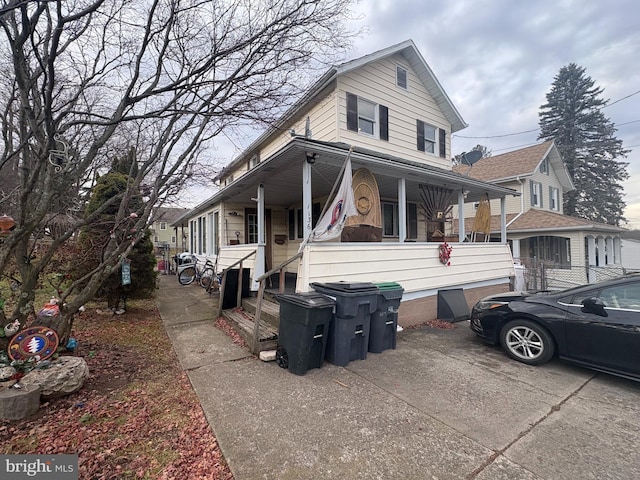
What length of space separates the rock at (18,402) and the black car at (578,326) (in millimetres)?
5911

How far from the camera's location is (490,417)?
285 centimetres

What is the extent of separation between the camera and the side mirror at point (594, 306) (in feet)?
12.0

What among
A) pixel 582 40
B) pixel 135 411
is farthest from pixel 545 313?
pixel 582 40

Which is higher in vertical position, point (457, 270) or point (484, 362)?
point (457, 270)

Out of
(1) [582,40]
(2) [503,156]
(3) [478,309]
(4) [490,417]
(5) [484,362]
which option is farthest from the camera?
(2) [503,156]

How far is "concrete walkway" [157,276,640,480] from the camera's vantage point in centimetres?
219

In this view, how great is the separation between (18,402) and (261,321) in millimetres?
3199

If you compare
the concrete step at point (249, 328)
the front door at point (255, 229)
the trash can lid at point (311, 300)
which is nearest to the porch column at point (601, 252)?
the front door at point (255, 229)

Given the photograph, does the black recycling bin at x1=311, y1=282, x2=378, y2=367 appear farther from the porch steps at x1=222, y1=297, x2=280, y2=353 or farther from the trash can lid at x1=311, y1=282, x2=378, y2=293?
the porch steps at x1=222, y1=297, x2=280, y2=353

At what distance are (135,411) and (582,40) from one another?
14258 millimetres

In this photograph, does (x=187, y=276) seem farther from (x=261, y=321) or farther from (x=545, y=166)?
(x=545, y=166)

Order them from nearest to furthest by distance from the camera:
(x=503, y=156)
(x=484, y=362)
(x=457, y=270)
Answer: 1. (x=484, y=362)
2. (x=457, y=270)
3. (x=503, y=156)

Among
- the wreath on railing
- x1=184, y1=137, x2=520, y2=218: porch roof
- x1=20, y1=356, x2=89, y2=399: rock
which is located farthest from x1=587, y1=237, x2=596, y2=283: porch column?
x1=20, y1=356, x2=89, y2=399: rock

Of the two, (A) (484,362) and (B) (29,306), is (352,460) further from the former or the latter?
(B) (29,306)
